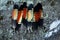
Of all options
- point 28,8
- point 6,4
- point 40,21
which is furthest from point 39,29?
point 6,4

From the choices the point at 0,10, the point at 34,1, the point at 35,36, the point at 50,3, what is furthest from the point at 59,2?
the point at 0,10

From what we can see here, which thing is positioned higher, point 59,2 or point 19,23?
point 59,2

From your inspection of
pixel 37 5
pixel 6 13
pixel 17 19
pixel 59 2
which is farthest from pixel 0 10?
pixel 59 2

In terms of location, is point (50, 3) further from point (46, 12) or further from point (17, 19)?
point (17, 19)

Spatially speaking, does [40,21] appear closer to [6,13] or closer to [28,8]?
[28,8]

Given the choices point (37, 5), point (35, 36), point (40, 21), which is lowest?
point (35, 36)

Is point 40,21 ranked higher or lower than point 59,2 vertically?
lower

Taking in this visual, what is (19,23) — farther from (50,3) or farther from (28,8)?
(50,3)
